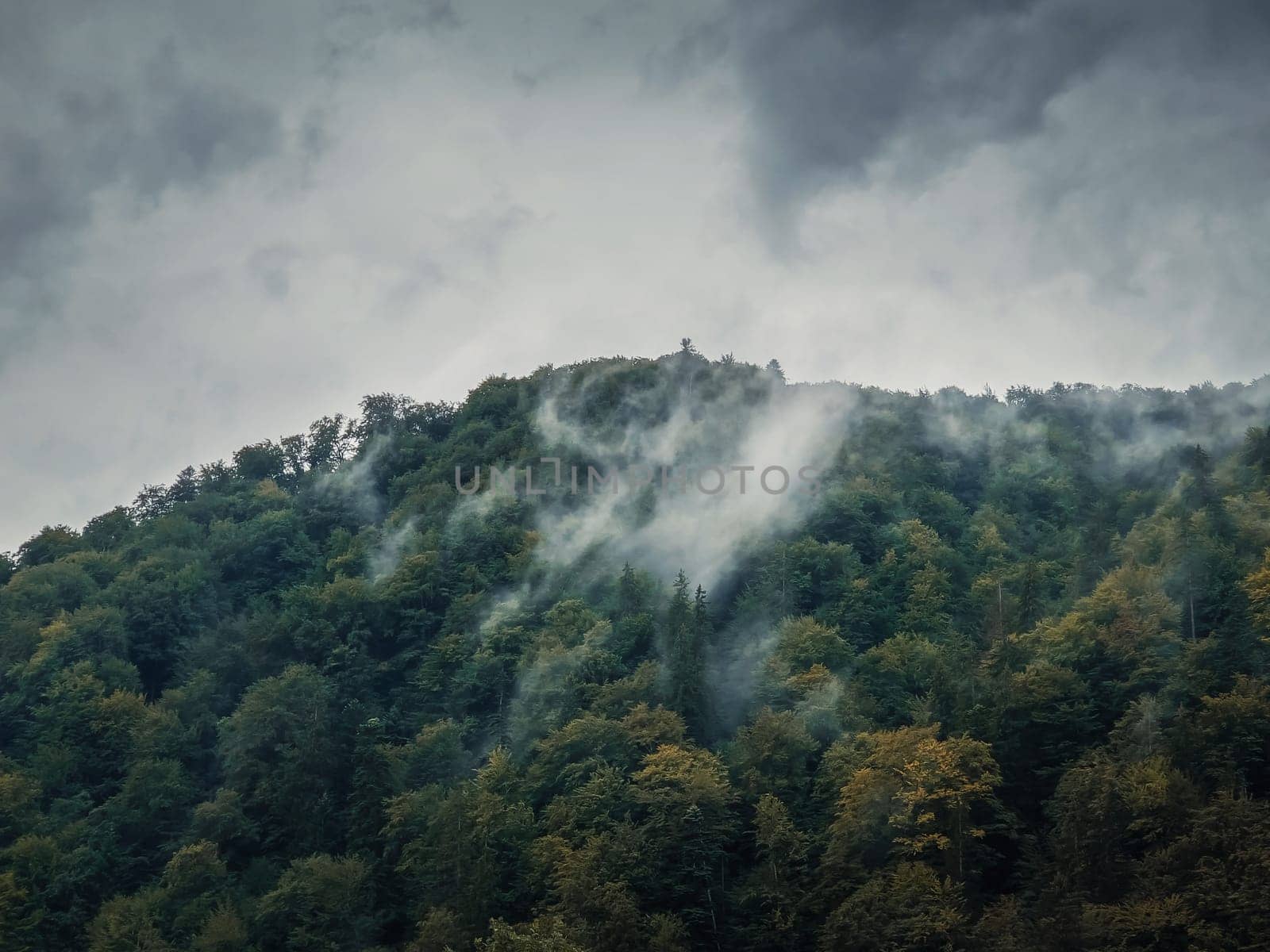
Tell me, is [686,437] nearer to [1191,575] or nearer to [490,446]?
[490,446]

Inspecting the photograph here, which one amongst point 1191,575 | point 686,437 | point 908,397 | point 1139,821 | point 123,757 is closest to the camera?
point 1139,821

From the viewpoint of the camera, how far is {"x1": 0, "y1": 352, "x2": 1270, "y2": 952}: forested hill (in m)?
58.5

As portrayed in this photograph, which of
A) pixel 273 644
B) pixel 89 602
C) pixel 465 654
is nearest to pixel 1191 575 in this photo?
pixel 465 654

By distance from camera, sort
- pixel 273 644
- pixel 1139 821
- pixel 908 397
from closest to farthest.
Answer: pixel 1139 821 → pixel 273 644 → pixel 908 397

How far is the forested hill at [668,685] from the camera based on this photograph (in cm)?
5853

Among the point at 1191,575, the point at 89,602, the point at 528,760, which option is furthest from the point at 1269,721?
the point at 89,602

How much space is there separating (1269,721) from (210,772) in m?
58.7

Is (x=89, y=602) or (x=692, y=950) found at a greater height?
(x=89, y=602)

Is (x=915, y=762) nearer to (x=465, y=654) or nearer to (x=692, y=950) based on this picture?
(x=692, y=950)

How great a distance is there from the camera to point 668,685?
75188 millimetres

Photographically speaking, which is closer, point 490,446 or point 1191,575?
point 1191,575

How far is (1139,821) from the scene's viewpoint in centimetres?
5438

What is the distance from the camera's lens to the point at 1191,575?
71.8 meters

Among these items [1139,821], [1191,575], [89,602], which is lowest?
[1139,821]
